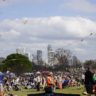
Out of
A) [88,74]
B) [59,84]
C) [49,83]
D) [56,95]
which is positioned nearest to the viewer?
[56,95]

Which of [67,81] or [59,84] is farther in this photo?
[67,81]

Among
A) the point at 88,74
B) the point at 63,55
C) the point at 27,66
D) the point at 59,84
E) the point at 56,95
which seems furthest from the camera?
the point at 27,66

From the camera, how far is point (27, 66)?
388 feet

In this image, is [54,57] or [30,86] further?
[54,57]

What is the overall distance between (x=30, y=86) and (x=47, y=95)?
104ft

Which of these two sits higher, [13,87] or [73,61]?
[73,61]

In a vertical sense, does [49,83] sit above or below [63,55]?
below

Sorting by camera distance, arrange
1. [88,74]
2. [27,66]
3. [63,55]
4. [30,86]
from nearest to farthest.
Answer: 1. [88,74]
2. [30,86]
3. [63,55]
4. [27,66]

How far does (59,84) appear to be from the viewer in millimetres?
41375

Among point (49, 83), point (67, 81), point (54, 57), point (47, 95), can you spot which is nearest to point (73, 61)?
point (54, 57)

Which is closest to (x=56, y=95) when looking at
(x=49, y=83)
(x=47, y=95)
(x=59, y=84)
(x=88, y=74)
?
(x=47, y=95)

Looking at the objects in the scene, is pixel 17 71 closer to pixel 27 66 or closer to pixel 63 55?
pixel 27 66

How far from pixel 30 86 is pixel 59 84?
4.42 meters

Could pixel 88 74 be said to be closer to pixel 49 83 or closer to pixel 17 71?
pixel 49 83
